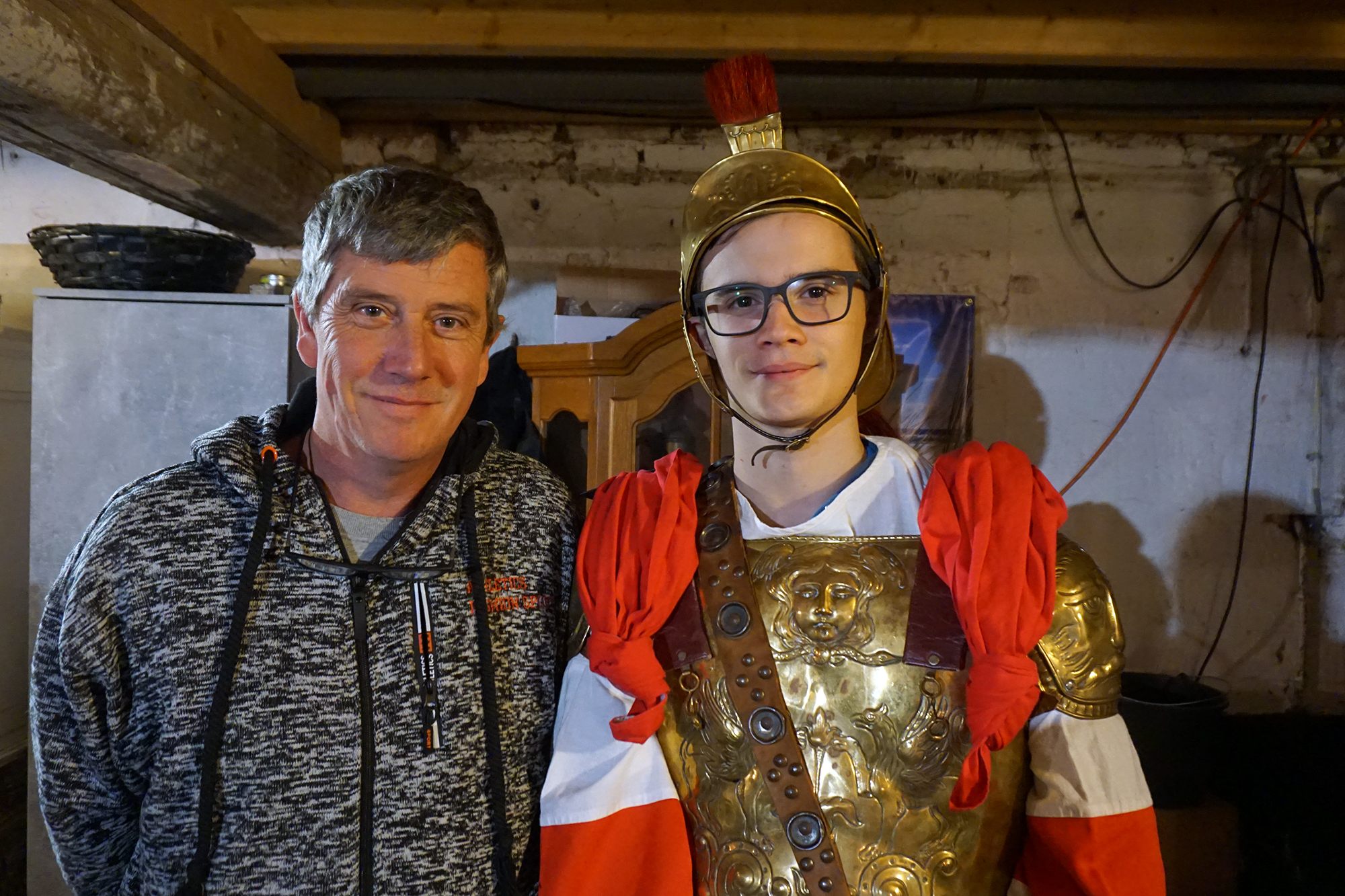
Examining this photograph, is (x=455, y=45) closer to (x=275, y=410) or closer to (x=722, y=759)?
(x=275, y=410)

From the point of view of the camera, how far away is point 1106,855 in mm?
1052

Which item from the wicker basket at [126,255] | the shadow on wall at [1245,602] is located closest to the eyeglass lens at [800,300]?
the wicker basket at [126,255]

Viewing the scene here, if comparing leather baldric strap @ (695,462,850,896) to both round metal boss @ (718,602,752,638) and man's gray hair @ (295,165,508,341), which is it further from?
man's gray hair @ (295,165,508,341)

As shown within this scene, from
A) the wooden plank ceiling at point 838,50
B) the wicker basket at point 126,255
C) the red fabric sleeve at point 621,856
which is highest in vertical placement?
the wooden plank ceiling at point 838,50

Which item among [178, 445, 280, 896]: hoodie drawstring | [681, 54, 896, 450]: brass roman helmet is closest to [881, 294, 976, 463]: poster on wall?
A: [681, 54, 896, 450]: brass roman helmet

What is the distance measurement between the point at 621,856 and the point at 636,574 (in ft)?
1.32

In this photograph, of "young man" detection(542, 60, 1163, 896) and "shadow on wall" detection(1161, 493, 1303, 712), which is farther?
"shadow on wall" detection(1161, 493, 1303, 712)

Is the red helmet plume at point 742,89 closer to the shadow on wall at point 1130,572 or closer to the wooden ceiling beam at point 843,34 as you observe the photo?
the wooden ceiling beam at point 843,34

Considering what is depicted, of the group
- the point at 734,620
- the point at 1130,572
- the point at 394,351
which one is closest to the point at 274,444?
the point at 394,351

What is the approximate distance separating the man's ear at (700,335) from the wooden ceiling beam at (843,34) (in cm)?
130

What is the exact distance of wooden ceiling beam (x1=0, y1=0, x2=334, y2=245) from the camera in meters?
1.58

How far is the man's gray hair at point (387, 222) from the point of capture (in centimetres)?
123

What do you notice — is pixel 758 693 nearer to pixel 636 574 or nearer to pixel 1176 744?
pixel 636 574

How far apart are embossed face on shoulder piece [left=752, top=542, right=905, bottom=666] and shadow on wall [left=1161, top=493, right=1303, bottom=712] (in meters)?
2.47
